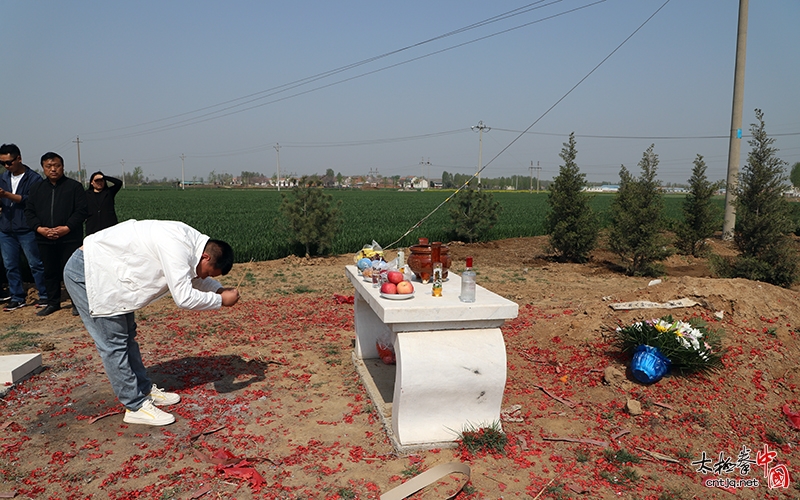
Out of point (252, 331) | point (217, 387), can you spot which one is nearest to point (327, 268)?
point (252, 331)

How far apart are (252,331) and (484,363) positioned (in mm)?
4007

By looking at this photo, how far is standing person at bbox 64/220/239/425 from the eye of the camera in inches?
149

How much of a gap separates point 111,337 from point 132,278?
522 millimetres

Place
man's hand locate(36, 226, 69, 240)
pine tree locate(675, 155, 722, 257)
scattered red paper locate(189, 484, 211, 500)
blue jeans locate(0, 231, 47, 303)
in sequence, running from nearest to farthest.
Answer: scattered red paper locate(189, 484, 211, 500), man's hand locate(36, 226, 69, 240), blue jeans locate(0, 231, 47, 303), pine tree locate(675, 155, 722, 257)

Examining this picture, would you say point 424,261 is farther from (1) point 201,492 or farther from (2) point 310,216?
(2) point 310,216

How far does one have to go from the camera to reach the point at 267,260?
42.9 ft

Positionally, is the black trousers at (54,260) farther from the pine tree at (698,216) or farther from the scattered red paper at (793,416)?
the pine tree at (698,216)

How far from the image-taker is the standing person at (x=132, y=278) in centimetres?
379

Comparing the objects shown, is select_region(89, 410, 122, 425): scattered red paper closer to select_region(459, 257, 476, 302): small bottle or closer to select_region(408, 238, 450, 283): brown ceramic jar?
select_region(408, 238, 450, 283): brown ceramic jar

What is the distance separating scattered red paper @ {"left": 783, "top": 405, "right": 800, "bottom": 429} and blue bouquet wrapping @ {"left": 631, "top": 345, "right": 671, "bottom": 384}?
35.0 inches

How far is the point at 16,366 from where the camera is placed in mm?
4887

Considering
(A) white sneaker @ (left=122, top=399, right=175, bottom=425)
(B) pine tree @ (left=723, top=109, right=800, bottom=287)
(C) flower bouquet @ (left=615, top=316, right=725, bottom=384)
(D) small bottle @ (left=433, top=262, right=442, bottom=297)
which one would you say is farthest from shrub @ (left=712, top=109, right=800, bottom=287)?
(A) white sneaker @ (left=122, top=399, right=175, bottom=425)

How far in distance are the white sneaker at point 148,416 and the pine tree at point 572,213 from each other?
10830mm

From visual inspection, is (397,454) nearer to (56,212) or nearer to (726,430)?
(726,430)
